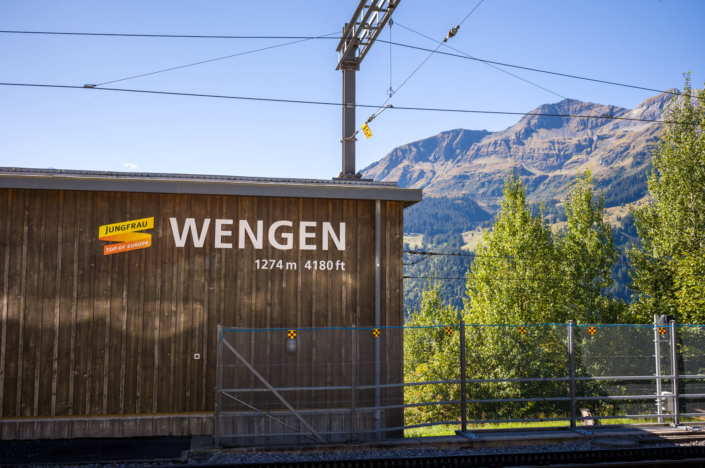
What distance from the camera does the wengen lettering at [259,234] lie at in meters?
10.6

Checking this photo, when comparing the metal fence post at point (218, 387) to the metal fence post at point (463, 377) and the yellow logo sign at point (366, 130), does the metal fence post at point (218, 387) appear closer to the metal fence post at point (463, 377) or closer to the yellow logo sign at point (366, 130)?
the metal fence post at point (463, 377)

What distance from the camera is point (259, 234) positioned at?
426 inches

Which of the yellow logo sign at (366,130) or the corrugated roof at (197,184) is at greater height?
the yellow logo sign at (366,130)

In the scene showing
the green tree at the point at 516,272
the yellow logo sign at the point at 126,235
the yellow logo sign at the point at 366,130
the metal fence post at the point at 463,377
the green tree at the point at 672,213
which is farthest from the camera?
the green tree at the point at 516,272

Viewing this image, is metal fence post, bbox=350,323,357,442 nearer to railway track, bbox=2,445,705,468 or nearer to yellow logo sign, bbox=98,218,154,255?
railway track, bbox=2,445,705,468

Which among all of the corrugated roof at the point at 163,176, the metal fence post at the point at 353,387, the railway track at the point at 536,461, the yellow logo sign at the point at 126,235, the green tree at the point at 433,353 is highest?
the corrugated roof at the point at 163,176

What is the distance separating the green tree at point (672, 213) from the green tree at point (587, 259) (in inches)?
221

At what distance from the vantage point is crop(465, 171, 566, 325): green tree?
3609 cm

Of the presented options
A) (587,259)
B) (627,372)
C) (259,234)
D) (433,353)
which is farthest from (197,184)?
(587,259)

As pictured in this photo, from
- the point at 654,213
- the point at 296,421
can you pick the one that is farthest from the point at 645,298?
the point at 296,421

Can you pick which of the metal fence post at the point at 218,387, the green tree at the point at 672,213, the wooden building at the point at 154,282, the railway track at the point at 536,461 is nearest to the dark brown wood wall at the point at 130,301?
the wooden building at the point at 154,282

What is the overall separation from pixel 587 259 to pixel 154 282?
35304 mm

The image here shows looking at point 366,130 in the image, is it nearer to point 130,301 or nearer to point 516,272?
point 130,301

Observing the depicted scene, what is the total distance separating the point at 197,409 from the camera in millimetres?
10141
